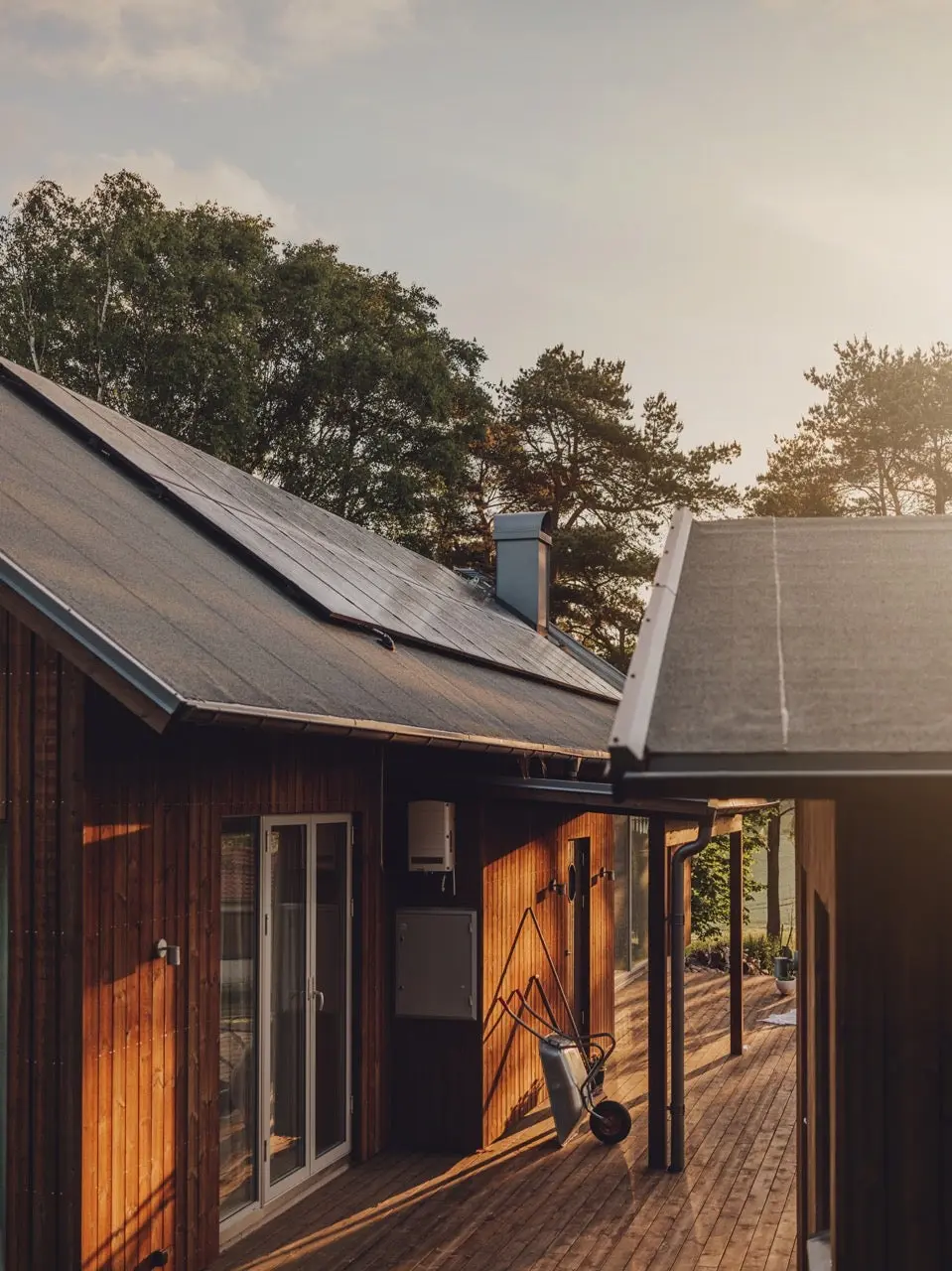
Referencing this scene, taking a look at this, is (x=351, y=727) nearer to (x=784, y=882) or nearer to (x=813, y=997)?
(x=813, y=997)

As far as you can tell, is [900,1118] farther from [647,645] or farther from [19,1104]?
[19,1104]

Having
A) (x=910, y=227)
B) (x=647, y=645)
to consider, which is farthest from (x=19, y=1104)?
(x=910, y=227)

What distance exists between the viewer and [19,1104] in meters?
5.05

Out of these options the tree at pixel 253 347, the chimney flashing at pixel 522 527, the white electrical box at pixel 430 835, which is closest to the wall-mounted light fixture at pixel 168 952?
the white electrical box at pixel 430 835

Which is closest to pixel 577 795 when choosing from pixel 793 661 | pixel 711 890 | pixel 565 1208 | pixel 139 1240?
pixel 565 1208

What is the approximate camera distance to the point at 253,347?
24234mm

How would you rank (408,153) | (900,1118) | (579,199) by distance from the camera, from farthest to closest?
(408,153) → (579,199) → (900,1118)

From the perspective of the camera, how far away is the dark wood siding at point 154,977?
516cm

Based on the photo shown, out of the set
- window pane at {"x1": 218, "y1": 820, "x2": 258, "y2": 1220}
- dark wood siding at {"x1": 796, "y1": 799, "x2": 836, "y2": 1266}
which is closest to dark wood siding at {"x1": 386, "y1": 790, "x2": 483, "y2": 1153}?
window pane at {"x1": 218, "y1": 820, "x2": 258, "y2": 1220}

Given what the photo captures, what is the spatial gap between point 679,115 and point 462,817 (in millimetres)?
5706

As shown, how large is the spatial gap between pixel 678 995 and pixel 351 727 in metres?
3.59

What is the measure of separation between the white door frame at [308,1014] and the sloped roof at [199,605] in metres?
0.95

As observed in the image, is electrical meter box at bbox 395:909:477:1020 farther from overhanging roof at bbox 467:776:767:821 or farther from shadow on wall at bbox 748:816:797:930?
shadow on wall at bbox 748:816:797:930

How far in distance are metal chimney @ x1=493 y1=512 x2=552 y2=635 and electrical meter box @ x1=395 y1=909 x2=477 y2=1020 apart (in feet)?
23.2
